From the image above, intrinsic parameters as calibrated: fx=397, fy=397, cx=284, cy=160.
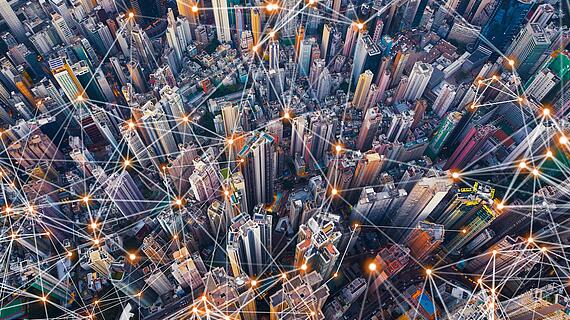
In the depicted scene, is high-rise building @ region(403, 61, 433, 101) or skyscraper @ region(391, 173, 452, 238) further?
high-rise building @ region(403, 61, 433, 101)

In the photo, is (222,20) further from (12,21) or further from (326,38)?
(12,21)

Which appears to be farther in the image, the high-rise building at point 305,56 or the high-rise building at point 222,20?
the high-rise building at point 222,20

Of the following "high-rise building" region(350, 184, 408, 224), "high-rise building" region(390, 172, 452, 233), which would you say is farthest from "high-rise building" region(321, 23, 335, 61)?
"high-rise building" region(390, 172, 452, 233)

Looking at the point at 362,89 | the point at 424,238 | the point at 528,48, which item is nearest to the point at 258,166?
the point at 424,238

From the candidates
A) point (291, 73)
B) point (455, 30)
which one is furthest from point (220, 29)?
point (455, 30)

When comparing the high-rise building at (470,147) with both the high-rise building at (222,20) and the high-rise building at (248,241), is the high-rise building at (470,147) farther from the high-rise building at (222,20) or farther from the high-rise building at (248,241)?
the high-rise building at (222,20)

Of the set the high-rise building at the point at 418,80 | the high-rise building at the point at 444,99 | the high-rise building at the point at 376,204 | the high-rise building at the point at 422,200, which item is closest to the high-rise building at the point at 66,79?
the high-rise building at the point at 376,204

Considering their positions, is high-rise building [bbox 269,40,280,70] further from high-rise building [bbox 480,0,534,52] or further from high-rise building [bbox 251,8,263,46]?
high-rise building [bbox 480,0,534,52]
